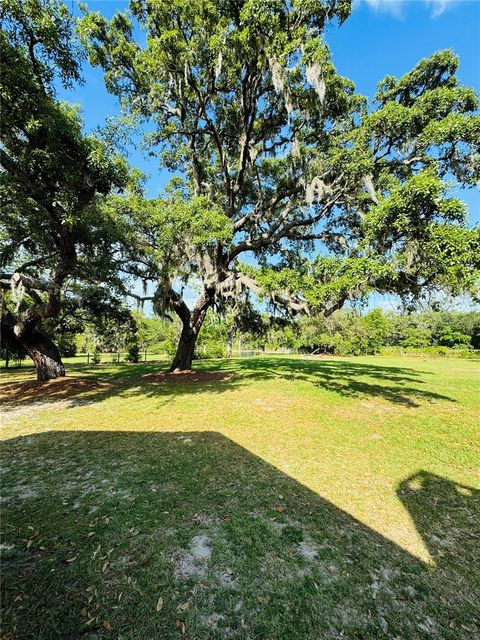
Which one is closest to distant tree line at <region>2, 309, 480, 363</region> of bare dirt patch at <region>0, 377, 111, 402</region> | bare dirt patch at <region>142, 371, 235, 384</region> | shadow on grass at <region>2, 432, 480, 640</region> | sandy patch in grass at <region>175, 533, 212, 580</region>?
bare dirt patch at <region>142, 371, 235, 384</region>

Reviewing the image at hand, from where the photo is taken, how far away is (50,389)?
8656 millimetres

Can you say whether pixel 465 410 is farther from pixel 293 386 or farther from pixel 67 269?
pixel 67 269

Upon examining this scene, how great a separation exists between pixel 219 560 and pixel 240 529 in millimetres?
426

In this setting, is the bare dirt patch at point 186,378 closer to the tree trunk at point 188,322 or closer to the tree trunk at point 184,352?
the tree trunk at point 184,352

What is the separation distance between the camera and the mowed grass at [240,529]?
6.08ft

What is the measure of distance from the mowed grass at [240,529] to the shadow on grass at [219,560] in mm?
12

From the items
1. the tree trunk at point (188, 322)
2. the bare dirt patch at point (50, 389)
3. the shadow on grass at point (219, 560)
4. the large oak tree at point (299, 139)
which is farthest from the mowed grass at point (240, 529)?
the tree trunk at point (188, 322)

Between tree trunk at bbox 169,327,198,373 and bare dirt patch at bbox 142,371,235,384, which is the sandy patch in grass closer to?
bare dirt patch at bbox 142,371,235,384

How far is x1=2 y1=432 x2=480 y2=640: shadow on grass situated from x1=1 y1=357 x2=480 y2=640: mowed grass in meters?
0.01

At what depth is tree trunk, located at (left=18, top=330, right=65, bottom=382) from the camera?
961 cm

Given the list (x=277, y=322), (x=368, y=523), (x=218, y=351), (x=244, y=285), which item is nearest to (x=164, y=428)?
(x=368, y=523)

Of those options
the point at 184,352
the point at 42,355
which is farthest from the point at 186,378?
the point at 42,355

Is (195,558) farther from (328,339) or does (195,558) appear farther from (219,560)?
(328,339)

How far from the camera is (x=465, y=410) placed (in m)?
6.95
